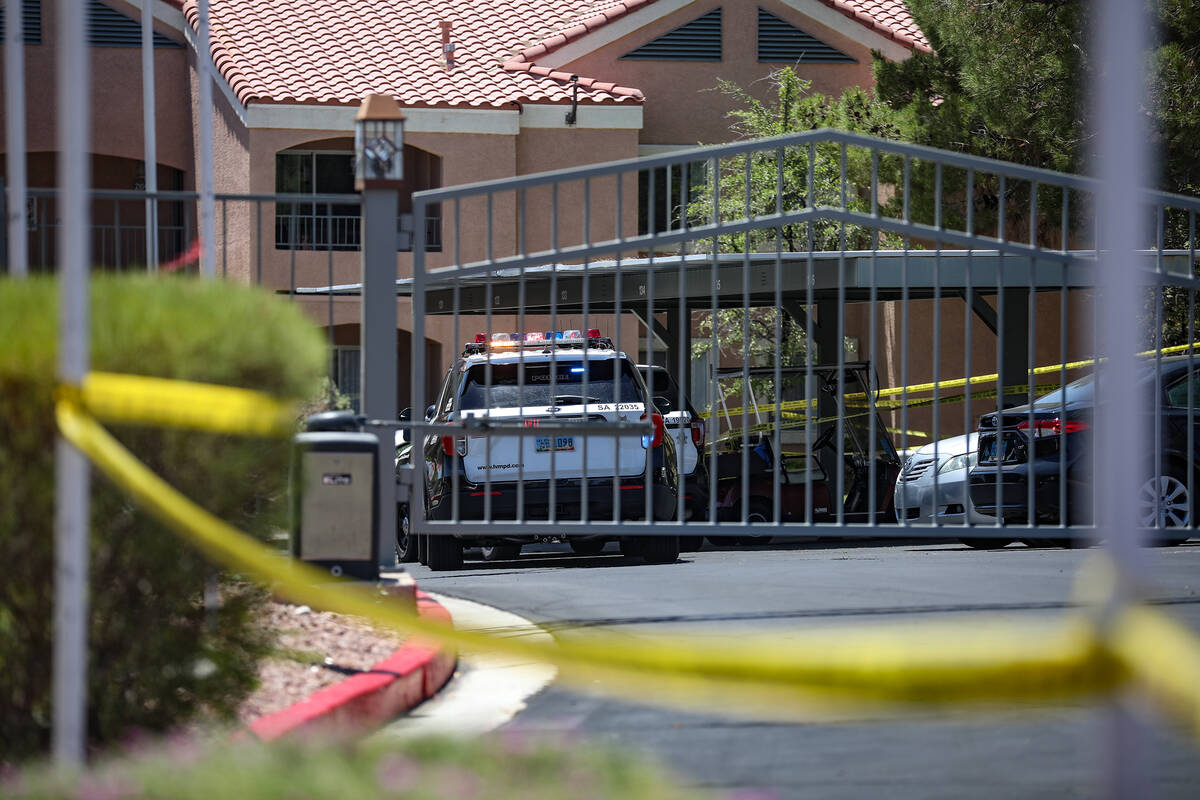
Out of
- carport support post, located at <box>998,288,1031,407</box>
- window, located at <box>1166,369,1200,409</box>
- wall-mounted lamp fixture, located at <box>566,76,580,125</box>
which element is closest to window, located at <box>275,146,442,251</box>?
wall-mounted lamp fixture, located at <box>566,76,580,125</box>

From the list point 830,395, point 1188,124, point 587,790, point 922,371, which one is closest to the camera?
point 587,790

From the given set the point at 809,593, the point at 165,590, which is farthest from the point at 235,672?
the point at 809,593

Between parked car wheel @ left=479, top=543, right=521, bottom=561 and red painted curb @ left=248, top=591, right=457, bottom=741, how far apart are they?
6819mm

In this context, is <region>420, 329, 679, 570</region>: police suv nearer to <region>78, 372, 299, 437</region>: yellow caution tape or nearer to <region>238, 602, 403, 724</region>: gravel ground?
<region>238, 602, 403, 724</region>: gravel ground

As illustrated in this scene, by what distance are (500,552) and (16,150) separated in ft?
31.2

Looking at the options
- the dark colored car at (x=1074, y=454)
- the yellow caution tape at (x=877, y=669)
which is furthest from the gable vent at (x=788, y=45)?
the yellow caution tape at (x=877, y=669)

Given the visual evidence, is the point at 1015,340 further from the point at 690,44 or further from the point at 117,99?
the point at 117,99

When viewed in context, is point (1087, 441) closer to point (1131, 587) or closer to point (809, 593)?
point (809, 593)

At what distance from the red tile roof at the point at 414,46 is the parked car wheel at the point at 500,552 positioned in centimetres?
1241

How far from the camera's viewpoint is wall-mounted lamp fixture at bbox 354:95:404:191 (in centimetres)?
711

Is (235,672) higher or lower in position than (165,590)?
lower

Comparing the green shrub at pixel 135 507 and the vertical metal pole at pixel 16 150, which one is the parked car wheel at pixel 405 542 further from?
the green shrub at pixel 135 507

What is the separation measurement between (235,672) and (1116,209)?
10.4 ft

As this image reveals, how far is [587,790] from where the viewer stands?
8.64ft
